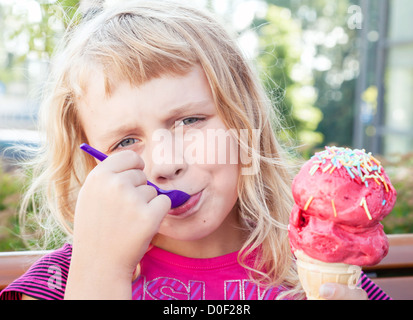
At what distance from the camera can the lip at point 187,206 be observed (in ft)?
5.04

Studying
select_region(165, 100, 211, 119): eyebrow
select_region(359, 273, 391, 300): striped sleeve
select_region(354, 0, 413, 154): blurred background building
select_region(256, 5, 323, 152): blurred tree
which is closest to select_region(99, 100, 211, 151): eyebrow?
select_region(165, 100, 211, 119): eyebrow

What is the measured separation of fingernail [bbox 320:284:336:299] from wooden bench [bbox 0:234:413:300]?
91cm

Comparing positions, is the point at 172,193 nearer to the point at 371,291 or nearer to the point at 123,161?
the point at 123,161

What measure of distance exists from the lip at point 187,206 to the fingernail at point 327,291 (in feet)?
1.67

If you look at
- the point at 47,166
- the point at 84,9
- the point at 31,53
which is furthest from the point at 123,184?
the point at 31,53

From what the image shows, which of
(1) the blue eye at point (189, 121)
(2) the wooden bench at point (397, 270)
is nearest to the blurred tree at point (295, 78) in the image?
(2) the wooden bench at point (397, 270)

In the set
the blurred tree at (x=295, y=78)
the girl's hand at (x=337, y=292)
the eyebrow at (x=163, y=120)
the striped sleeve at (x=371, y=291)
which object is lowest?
the striped sleeve at (x=371, y=291)

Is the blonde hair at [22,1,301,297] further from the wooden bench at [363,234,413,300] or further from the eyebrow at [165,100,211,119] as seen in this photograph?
the wooden bench at [363,234,413,300]

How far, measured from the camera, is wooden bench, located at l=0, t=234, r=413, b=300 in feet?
5.98

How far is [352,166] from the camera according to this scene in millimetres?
1249

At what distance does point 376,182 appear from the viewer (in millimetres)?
1247

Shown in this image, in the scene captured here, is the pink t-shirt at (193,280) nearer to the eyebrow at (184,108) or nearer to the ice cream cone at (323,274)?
the ice cream cone at (323,274)

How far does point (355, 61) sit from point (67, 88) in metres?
14.3

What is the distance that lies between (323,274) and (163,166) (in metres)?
0.57
